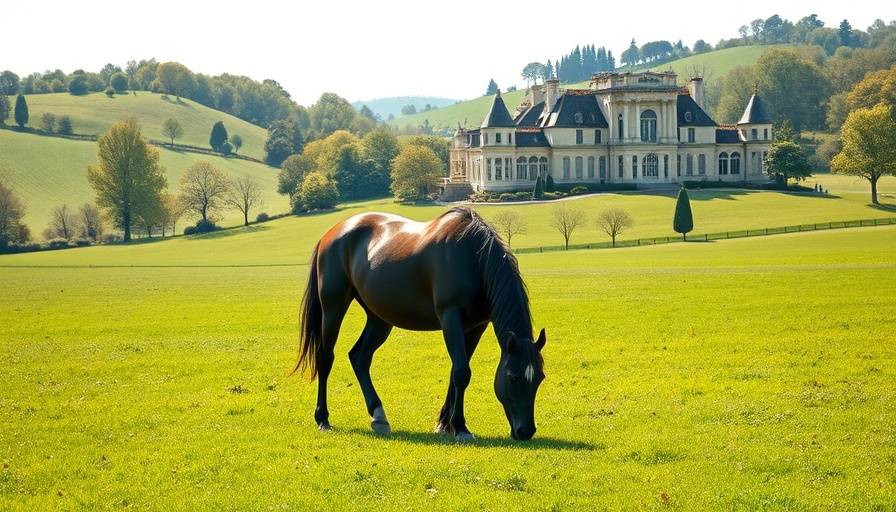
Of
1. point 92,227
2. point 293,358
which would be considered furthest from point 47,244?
point 293,358

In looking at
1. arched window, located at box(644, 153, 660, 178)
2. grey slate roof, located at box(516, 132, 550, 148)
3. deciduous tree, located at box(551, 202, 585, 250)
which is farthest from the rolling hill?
deciduous tree, located at box(551, 202, 585, 250)

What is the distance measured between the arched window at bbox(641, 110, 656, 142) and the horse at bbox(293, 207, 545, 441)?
304 feet

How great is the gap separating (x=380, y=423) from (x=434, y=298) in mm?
1665

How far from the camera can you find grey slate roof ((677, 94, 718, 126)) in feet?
341

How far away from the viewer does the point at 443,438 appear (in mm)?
10742

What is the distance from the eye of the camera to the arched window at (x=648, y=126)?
335 ft

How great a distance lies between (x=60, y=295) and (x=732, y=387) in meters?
28.3

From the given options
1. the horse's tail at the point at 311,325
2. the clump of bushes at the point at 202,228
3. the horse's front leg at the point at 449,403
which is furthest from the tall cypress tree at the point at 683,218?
the horse's front leg at the point at 449,403

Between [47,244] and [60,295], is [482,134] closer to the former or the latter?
[47,244]

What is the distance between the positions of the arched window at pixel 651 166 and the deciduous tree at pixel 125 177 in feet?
166

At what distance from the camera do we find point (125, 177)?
92250 millimetres

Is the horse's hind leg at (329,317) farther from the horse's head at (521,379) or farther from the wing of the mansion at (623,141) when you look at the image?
the wing of the mansion at (623,141)

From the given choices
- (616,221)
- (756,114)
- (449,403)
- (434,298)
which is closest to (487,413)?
(449,403)

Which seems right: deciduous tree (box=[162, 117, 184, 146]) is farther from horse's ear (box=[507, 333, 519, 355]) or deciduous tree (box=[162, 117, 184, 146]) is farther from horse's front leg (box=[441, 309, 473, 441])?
horse's ear (box=[507, 333, 519, 355])
